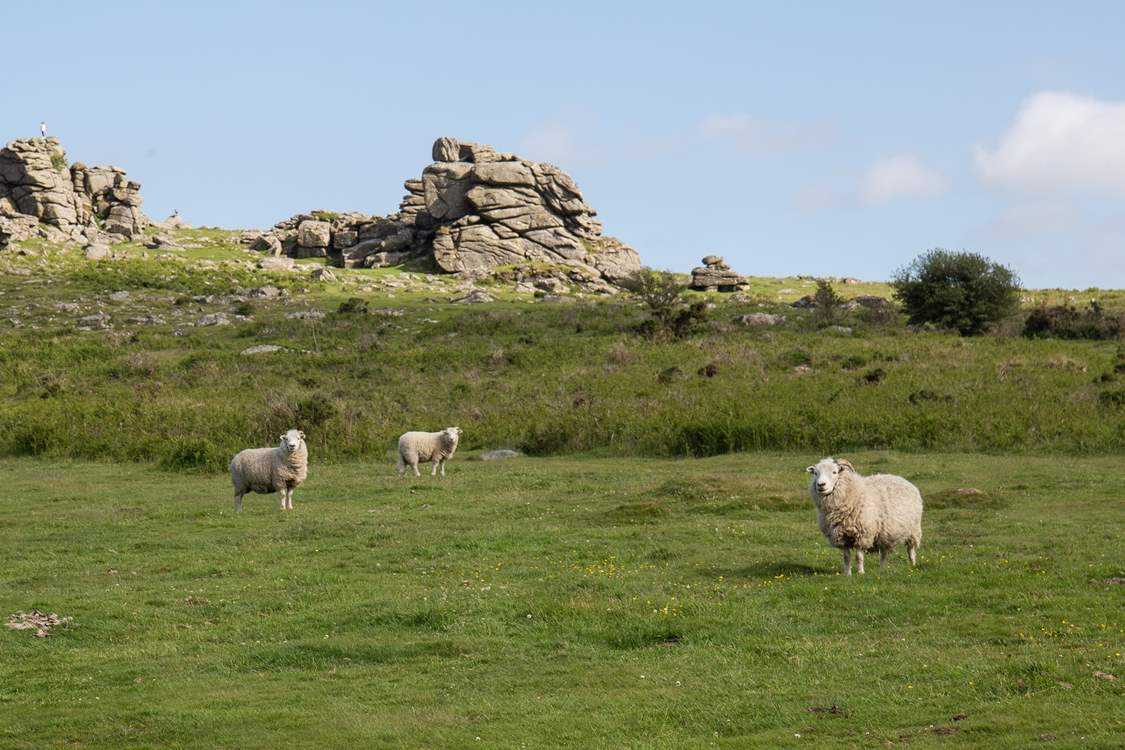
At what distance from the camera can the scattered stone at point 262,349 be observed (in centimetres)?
5903

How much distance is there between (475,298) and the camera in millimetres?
80688

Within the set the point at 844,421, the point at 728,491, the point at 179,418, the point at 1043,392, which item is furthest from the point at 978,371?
the point at 179,418

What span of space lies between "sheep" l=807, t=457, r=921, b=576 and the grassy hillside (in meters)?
17.2

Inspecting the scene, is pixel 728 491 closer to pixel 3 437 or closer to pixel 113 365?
pixel 3 437

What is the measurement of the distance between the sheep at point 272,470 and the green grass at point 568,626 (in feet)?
2.70

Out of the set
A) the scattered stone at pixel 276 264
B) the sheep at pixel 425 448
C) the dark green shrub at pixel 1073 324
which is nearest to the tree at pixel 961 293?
the dark green shrub at pixel 1073 324

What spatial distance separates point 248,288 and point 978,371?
177 feet

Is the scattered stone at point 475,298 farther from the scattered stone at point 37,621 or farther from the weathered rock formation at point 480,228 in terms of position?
the scattered stone at point 37,621

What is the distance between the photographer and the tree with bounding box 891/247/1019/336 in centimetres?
6400

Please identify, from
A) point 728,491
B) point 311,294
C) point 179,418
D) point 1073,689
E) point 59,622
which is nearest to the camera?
point 1073,689

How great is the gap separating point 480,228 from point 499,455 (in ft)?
213

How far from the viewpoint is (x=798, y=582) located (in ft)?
57.9

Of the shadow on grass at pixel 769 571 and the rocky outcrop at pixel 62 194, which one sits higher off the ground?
the rocky outcrop at pixel 62 194

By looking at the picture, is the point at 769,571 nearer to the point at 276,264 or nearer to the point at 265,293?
the point at 265,293
